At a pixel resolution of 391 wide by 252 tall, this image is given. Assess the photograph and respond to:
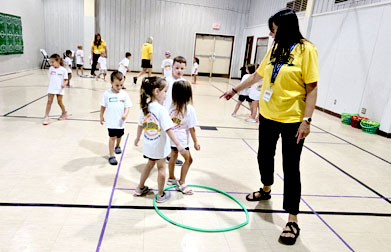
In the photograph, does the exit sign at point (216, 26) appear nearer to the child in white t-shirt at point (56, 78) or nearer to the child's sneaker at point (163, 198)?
the child in white t-shirt at point (56, 78)

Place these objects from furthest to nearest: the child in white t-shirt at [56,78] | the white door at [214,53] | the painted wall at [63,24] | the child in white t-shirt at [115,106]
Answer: the white door at [214,53] < the painted wall at [63,24] < the child in white t-shirt at [56,78] < the child in white t-shirt at [115,106]

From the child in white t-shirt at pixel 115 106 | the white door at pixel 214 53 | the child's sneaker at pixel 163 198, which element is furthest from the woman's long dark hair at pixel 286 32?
the white door at pixel 214 53

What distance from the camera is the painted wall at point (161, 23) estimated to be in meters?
14.2

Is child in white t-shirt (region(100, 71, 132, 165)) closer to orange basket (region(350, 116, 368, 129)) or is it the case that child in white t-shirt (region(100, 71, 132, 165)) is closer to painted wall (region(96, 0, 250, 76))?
orange basket (region(350, 116, 368, 129))

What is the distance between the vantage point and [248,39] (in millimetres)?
15352

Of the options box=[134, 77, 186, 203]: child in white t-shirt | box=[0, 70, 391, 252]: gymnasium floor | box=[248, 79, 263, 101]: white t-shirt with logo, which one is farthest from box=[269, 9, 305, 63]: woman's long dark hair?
box=[248, 79, 263, 101]: white t-shirt with logo

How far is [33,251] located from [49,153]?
1.94m

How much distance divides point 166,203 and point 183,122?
786 mm

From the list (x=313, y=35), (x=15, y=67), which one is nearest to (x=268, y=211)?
(x=313, y=35)

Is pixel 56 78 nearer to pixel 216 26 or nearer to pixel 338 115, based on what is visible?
pixel 338 115

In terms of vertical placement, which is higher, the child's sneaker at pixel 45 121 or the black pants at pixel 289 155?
the black pants at pixel 289 155

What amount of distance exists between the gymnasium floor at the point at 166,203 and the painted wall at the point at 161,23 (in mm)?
10207

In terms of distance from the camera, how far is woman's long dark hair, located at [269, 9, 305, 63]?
2092mm

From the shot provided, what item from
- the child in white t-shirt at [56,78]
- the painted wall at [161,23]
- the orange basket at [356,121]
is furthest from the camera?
the painted wall at [161,23]
